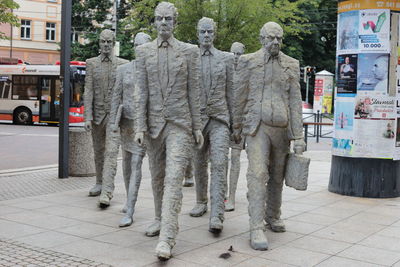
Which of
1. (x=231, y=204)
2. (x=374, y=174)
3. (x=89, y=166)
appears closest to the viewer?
(x=231, y=204)

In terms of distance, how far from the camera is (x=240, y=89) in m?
6.17

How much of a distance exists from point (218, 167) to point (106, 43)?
2784 mm

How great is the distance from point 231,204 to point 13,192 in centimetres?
351

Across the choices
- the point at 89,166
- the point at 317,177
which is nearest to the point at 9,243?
the point at 89,166

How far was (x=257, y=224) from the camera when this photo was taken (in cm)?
588

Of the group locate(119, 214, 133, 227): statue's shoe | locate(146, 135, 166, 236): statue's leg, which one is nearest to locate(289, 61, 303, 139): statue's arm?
locate(146, 135, 166, 236): statue's leg

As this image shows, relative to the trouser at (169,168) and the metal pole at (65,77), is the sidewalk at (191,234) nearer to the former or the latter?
the trouser at (169,168)

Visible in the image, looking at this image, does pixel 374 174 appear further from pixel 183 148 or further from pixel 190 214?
pixel 183 148

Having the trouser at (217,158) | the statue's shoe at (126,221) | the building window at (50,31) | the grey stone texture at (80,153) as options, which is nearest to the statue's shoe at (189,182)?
the grey stone texture at (80,153)

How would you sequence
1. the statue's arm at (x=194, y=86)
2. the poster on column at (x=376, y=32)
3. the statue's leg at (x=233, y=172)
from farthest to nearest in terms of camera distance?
the poster on column at (x=376, y=32) < the statue's leg at (x=233, y=172) < the statue's arm at (x=194, y=86)

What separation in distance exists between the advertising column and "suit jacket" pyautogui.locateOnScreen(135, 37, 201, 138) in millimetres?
4093

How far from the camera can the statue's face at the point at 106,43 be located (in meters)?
8.22

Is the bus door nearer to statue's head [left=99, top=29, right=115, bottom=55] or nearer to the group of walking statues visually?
statue's head [left=99, top=29, right=115, bottom=55]

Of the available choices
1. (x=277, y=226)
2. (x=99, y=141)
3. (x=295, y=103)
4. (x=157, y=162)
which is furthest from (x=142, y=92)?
(x=99, y=141)
